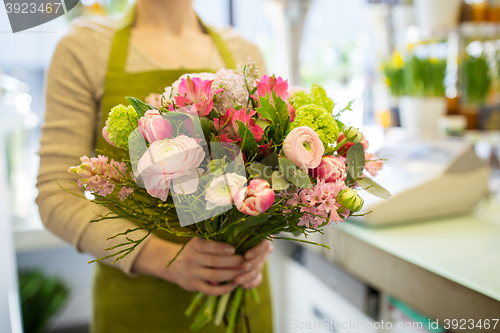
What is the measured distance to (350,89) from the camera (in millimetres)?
2816

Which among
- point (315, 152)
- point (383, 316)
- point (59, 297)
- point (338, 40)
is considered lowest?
point (59, 297)

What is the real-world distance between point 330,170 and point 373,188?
3.9 inches

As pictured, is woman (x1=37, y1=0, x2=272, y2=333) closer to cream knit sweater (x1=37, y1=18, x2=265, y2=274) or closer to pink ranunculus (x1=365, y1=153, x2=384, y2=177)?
cream knit sweater (x1=37, y1=18, x2=265, y2=274)

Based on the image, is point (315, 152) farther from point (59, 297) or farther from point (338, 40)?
point (338, 40)

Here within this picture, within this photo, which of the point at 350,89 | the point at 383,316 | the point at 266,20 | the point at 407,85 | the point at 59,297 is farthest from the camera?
the point at 350,89

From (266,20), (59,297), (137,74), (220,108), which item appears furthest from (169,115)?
(266,20)

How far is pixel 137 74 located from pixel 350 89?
2345 millimetres

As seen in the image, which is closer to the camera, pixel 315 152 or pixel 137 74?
pixel 315 152

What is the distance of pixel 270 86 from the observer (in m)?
0.46

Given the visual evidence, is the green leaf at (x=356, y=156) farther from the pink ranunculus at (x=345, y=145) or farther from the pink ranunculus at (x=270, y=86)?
the pink ranunculus at (x=270, y=86)

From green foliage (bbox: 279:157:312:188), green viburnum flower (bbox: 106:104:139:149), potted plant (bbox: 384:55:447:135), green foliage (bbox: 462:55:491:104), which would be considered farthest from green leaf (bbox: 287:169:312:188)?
green foliage (bbox: 462:55:491:104)

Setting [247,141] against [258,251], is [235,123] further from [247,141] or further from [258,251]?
[258,251]

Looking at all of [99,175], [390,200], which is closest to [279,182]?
[99,175]

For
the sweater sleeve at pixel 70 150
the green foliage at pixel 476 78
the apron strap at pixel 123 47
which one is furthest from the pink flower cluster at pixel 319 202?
the green foliage at pixel 476 78
